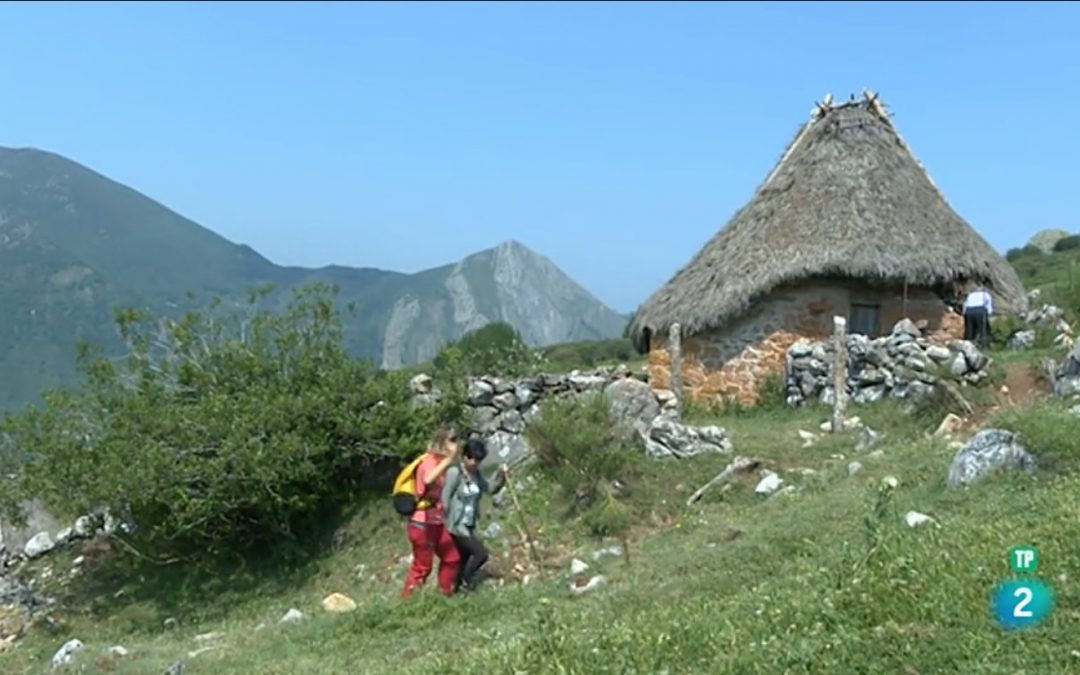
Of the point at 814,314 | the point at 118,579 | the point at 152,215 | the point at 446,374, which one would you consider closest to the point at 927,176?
the point at 814,314

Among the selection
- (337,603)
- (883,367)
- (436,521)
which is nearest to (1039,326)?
(883,367)

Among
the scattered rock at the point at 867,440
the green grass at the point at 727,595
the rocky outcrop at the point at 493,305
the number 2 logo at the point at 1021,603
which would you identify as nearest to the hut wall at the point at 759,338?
the green grass at the point at 727,595

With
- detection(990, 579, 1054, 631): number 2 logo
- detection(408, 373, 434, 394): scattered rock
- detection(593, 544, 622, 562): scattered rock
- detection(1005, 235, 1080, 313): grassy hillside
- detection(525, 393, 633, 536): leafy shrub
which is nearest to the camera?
detection(990, 579, 1054, 631): number 2 logo

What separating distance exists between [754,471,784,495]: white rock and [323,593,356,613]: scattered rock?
133 inches

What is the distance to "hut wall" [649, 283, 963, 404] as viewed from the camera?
1467 centimetres

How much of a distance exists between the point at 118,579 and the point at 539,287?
1218 inches

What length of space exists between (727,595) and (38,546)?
9.59m

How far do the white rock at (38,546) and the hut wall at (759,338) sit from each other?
787 cm

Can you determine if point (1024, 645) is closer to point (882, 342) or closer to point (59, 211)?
point (882, 342)

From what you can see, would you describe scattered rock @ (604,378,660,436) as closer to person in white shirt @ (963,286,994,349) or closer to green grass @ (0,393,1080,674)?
green grass @ (0,393,1080,674)

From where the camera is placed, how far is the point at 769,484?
9156mm

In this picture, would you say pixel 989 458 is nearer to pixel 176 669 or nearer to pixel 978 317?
pixel 176 669

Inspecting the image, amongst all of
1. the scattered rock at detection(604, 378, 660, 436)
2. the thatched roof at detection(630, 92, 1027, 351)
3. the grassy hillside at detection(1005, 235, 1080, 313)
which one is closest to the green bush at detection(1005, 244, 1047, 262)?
the grassy hillside at detection(1005, 235, 1080, 313)

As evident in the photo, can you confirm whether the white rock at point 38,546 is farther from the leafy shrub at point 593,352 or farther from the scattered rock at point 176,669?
the leafy shrub at point 593,352
